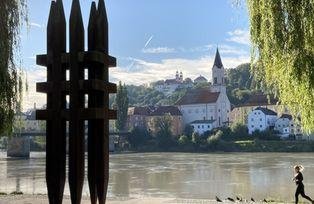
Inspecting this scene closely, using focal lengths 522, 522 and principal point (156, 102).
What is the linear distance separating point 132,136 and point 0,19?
307 ft

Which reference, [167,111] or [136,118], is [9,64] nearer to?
[167,111]

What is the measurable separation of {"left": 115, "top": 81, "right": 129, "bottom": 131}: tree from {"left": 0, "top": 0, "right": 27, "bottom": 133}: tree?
80.4 metres

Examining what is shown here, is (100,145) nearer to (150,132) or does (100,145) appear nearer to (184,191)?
(184,191)

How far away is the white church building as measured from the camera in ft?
408

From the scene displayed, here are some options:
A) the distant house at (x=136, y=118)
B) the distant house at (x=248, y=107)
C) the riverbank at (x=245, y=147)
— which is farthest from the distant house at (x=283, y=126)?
the distant house at (x=136, y=118)

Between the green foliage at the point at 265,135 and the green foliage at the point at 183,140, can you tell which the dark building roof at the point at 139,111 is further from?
the green foliage at the point at 265,135

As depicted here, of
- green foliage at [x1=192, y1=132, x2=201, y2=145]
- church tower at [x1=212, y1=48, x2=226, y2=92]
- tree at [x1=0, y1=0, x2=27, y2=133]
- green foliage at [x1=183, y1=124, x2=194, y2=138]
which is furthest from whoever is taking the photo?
church tower at [x1=212, y1=48, x2=226, y2=92]

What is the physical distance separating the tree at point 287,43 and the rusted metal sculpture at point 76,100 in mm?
3008

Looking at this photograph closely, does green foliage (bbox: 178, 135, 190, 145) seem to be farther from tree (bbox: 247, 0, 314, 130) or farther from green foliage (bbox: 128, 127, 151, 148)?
tree (bbox: 247, 0, 314, 130)

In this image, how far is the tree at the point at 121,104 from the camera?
96438mm

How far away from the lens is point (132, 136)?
106 metres

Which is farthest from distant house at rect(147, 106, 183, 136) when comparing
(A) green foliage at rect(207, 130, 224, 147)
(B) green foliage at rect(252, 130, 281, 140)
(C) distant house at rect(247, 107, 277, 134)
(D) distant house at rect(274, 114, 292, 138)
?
(D) distant house at rect(274, 114, 292, 138)

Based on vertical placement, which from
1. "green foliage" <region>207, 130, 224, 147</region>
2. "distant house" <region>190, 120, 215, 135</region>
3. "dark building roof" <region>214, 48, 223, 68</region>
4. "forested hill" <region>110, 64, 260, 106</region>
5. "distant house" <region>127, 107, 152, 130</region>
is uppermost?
"dark building roof" <region>214, 48, 223, 68</region>

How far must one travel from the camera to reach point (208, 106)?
12575cm
